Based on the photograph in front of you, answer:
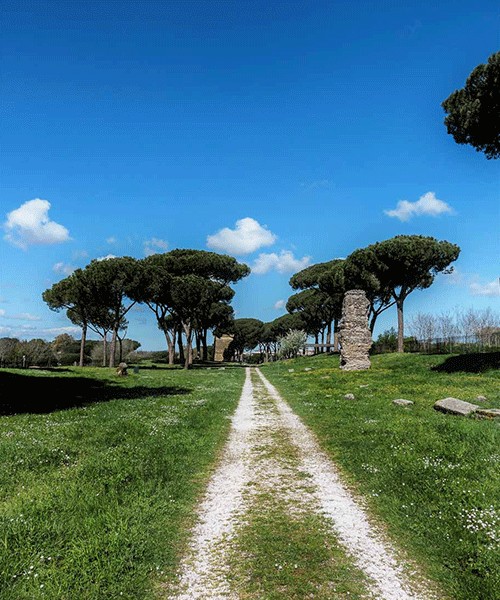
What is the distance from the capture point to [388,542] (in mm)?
5645

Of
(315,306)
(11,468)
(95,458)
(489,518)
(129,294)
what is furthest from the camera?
(315,306)

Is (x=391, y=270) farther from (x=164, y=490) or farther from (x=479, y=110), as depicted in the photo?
(x=164, y=490)

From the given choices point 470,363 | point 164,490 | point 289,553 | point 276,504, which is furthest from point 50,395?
point 470,363

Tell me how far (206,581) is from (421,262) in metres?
50.2

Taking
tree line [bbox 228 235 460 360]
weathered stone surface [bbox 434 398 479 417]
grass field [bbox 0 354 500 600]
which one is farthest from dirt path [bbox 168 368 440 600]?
tree line [bbox 228 235 460 360]

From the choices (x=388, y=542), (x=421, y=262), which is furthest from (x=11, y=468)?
(x=421, y=262)

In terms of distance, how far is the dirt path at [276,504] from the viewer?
4.62 metres

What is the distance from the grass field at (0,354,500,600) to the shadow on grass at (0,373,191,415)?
843 mm

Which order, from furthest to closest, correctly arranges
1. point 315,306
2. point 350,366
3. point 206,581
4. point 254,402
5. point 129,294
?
1. point 315,306
2. point 129,294
3. point 350,366
4. point 254,402
5. point 206,581

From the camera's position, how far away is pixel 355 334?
36.5 m

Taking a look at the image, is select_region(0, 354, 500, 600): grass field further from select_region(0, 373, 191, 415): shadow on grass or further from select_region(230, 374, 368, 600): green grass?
select_region(0, 373, 191, 415): shadow on grass

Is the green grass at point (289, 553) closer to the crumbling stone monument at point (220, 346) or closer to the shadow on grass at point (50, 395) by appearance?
the shadow on grass at point (50, 395)

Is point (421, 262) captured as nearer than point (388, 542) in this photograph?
No

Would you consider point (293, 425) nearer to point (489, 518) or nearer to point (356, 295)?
point (489, 518)
